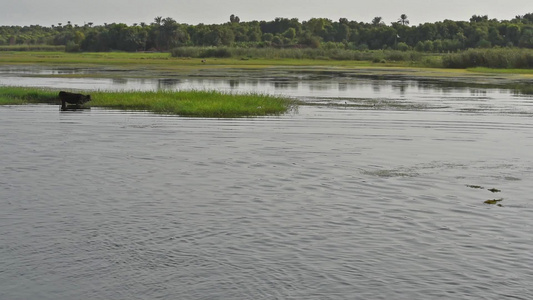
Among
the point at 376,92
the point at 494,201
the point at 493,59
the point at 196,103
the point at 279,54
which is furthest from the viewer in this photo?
the point at 279,54

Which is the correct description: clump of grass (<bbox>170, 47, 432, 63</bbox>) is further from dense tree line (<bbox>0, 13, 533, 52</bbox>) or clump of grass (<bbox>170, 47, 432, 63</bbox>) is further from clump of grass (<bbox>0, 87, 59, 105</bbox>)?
clump of grass (<bbox>0, 87, 59, 105</bbox>)

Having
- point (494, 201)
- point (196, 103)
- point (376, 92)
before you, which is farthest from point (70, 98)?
point (494, 201)

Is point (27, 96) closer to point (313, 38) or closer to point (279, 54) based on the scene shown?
point (279, 54)

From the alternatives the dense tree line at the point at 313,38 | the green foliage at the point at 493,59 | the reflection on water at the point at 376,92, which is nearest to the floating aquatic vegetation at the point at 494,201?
the reflection on water at the point at 376,92

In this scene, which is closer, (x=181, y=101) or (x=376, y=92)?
(x=181, y=101)

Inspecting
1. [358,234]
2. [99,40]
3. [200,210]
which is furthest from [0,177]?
[99,40]

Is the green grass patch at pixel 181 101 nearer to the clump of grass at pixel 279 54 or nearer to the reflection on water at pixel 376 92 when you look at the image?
the reflection on water at pixel 376 92

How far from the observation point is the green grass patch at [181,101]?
43.3m

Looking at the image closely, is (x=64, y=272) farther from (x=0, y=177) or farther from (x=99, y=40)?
(x=99, y=40)

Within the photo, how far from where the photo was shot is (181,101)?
45.3m

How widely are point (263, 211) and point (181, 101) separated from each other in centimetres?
2652

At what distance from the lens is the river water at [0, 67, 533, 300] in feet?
47.2

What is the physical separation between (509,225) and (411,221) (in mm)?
2191

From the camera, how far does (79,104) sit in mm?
46875
